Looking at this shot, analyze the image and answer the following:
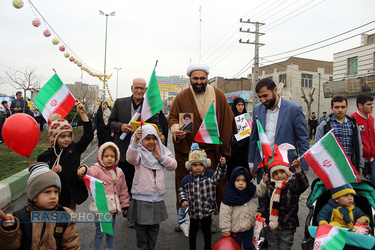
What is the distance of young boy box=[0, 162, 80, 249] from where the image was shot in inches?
86.7

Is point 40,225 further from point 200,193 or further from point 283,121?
point 283,121

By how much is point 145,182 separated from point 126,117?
144 cm

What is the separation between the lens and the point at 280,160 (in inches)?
Answer: 122

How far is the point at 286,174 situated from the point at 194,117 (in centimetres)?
145

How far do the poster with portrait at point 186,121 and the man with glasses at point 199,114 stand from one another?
1.1 inches

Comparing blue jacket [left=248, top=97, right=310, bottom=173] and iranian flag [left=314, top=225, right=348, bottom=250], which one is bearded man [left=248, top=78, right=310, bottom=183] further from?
iranian flag [left=314, top=225, right=348, bottom=250]

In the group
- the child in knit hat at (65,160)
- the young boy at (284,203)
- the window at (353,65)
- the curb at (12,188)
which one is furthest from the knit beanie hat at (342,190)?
the window at (353,65)

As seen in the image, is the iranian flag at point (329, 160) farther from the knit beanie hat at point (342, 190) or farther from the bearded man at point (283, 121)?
the bearded man at point (283, 121)

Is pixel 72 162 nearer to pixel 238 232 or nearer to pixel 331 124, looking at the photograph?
pixel 238 232

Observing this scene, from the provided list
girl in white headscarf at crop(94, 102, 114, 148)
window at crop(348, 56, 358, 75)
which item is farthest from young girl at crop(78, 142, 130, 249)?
window at crop(348, 56, 358, 75)

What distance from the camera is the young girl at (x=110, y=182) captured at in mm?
3174

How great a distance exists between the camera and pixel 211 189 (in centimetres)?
340

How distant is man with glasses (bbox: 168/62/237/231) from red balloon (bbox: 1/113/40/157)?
170cm

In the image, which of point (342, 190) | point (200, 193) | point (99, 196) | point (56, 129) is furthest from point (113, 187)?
point (342, 190)
